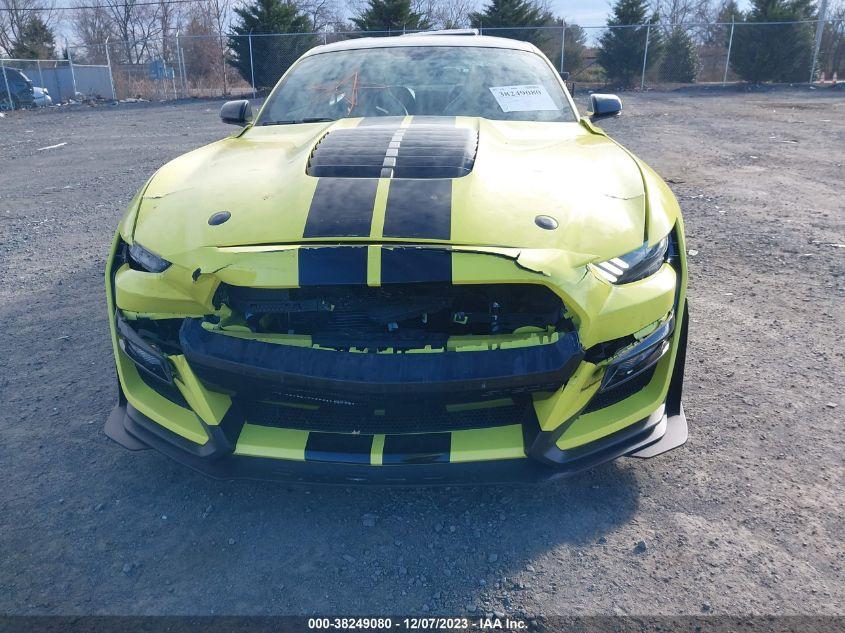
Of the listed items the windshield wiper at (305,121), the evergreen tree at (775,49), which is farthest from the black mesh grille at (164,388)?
the evergreen tree at (775,49)

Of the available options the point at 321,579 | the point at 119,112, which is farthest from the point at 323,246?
the point at 119,112

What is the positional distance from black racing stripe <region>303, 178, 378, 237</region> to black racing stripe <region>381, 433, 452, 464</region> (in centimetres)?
64

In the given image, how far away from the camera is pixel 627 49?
2294 cm

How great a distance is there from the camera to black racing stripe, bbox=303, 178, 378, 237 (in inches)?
78.5

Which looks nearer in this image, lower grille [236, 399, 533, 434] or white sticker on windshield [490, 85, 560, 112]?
lower grille [236, 399, 533, 434]

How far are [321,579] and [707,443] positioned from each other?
1.59 meters

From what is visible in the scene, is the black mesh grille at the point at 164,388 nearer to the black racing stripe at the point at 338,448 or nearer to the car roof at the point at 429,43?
the black racing stripe at the point at 338,448

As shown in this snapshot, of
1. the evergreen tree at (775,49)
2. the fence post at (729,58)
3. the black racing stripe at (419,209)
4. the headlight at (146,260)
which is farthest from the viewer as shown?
Answer: the fence post at (729,58)

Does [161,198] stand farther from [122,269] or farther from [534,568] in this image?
[534,568]

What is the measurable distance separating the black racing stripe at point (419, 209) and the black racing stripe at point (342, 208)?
68 mm

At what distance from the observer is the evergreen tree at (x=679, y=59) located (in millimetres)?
23219

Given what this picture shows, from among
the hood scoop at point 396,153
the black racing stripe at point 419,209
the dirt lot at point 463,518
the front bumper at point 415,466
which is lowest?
the dirt lot at point 463,518

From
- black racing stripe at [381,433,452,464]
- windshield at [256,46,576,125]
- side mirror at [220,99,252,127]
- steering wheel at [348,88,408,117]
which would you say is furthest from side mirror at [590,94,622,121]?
black racing stripe at [381,433,452,464]

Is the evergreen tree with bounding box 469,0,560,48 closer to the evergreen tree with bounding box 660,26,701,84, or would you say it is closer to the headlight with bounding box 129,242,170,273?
the evergreen tree with bounding box 660,26,701,84
